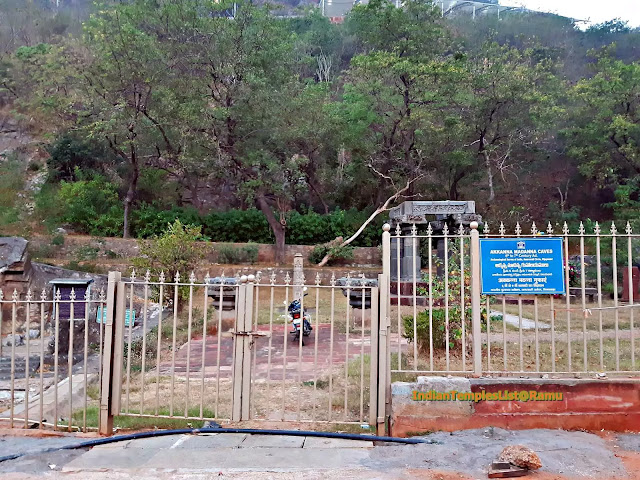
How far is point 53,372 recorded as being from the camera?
28.7 feet

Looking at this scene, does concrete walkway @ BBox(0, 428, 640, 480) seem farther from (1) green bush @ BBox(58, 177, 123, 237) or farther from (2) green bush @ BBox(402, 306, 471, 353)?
(1) green bush @ BBox(58, 177, 123, 237)

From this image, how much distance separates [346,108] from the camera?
73.2 ft

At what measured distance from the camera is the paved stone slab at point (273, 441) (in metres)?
4.59

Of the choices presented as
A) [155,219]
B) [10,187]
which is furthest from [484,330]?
[10,187]

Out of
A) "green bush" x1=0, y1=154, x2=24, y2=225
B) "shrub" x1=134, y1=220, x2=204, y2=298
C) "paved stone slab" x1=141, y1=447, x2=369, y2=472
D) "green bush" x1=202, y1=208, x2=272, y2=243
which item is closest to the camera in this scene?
"paved stone slab" x1=141, y1=447, x2=369, y2=472

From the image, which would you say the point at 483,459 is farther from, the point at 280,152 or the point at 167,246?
the point at 280,152

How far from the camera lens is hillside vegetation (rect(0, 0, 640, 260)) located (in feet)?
64.6

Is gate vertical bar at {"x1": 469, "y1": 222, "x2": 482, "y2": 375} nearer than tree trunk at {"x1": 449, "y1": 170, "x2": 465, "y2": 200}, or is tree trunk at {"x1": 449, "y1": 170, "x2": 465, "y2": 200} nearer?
gate vertical bar at {"x1": 469, "y1": 222, "x2": 482, "y2": 375}

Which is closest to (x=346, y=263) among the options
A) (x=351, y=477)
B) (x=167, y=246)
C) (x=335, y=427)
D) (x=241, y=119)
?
(x=241, y=119)

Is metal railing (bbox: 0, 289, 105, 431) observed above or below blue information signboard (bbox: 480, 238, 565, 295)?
below

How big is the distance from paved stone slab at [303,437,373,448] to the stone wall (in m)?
0.35

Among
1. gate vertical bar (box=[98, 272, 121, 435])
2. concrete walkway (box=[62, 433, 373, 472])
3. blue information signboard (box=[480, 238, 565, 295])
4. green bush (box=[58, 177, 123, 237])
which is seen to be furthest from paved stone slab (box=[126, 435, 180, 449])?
green bush (box=[58, 177, 123, 237])

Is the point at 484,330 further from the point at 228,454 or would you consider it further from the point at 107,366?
the point at 107,366

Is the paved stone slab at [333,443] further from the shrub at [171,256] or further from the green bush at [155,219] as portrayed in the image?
the green bush at [155,219]
